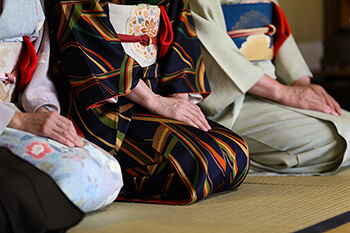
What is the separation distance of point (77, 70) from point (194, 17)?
708 millimetres

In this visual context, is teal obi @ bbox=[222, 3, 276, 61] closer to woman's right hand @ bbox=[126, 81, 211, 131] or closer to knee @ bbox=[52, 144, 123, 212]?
woman's right hand @ bbox=[126, 81, 211, 131]

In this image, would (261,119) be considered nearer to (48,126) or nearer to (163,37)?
(163,37)

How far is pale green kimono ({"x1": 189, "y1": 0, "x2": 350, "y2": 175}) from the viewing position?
2271mm

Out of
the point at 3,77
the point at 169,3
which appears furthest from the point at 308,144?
the point at 3,77

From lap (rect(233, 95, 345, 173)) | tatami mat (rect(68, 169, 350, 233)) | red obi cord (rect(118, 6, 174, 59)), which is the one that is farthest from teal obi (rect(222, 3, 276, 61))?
tatami mat (rect(68, 169, 350, 233))

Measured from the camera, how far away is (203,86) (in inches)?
84.4

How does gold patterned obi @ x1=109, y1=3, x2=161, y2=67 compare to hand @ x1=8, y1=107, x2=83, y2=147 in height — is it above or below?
above

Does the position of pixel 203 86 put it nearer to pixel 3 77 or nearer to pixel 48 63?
pixel 48 63

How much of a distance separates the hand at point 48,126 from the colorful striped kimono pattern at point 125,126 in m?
0.20

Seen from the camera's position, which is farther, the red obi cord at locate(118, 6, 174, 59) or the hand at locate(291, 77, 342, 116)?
the hand at locate(291, 77, 342, 116)

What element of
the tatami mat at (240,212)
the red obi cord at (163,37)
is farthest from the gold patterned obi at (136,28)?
the tatami mat at (240,212)

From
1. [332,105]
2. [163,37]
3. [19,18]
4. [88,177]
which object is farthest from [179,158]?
[332,105]

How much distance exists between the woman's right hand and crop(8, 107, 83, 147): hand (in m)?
0.37

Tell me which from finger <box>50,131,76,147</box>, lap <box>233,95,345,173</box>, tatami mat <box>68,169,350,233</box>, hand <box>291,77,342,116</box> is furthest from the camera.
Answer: hand <box>291,77,342,116</box>
